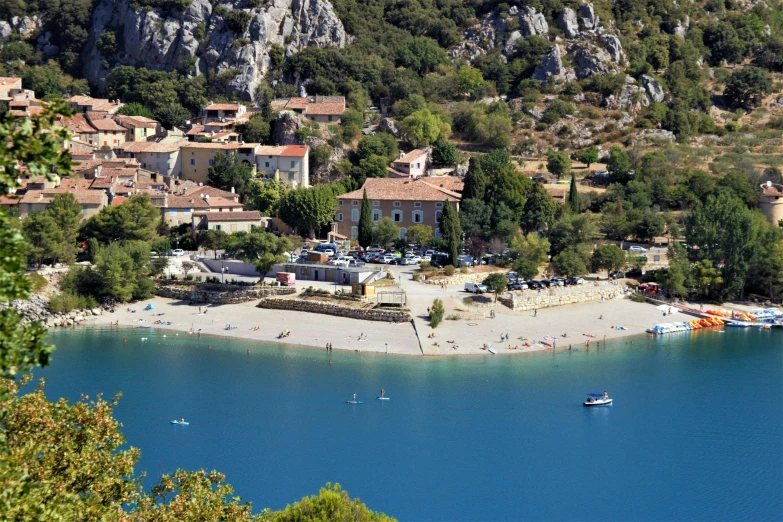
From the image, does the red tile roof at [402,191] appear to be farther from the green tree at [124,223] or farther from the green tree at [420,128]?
the green tree at [124,223]

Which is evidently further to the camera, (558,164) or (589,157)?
(589,157)

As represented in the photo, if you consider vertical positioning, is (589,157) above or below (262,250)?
above

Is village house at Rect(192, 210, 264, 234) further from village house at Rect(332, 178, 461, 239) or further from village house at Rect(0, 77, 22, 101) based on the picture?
village house at Rect(0, 77, 22, 101)

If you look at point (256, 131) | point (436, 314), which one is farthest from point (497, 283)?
point (256, 131)

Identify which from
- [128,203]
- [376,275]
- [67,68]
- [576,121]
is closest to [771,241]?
[376,275]

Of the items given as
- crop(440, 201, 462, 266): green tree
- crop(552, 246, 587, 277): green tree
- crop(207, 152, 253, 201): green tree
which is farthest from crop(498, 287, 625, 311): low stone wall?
crop(207, 152, 253, 201): green tree

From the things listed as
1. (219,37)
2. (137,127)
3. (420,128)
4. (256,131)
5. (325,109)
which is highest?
(219,37)

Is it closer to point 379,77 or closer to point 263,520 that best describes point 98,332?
point 263,520

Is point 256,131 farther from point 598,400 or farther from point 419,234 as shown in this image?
point 598,400
